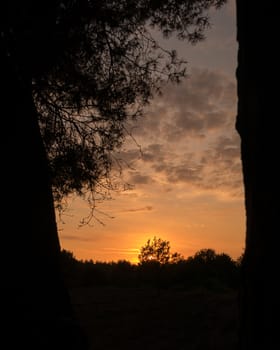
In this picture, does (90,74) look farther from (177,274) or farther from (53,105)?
(177,274)

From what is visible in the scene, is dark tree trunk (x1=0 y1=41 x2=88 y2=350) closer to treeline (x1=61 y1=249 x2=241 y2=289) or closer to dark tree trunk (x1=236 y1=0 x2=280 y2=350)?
dark tree trunk (x1=236 y1=0 x2=280 y2=350)

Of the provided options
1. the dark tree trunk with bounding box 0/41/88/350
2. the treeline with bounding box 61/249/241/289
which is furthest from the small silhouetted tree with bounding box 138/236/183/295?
the dark tree trunk with bounding box 0/41/88/350

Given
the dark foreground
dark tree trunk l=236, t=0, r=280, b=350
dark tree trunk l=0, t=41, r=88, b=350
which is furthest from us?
the dark foreground

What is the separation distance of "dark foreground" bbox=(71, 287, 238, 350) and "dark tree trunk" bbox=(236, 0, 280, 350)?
8269 mm

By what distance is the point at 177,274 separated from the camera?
21297 mm

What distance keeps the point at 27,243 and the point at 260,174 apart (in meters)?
3.52

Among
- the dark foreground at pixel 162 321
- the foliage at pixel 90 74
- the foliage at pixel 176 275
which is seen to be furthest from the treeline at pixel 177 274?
the foliage at pixel 90 74

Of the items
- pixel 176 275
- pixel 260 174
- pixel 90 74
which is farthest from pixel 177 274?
pixel 260 174

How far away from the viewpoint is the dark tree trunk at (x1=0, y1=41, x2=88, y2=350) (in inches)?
202

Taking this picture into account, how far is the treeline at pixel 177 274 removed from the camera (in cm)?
1983

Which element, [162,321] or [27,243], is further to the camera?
[162,321]

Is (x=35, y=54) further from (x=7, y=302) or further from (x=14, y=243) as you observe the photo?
(x=7, y=302)

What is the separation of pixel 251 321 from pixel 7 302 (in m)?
3.31

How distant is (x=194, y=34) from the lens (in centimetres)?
880
